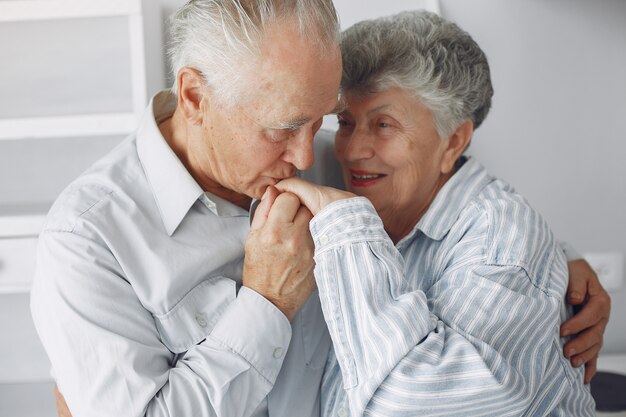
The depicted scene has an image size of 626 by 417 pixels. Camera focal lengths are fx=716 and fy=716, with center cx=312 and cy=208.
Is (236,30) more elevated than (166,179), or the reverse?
(236,30)

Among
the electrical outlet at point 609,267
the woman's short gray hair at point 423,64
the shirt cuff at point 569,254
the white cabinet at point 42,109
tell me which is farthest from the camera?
the electrical outlet at point 609,267

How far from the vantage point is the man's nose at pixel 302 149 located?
120 cm

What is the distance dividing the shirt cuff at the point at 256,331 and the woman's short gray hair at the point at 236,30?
13.3 inches

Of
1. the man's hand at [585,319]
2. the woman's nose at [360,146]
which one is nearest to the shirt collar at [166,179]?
the woman's nose at [360,146]

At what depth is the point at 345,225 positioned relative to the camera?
3.85 feet

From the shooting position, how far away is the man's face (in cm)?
112

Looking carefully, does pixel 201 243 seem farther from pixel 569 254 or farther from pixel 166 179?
pixel 569 254

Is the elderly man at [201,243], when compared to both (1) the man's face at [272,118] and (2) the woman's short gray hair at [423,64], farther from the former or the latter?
(2) the woman's short gray hair at [423,64]

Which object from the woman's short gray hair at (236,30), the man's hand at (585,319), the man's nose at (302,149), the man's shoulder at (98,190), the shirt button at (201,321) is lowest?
the man's hand at (585,319)

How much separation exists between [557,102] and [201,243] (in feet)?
4.21

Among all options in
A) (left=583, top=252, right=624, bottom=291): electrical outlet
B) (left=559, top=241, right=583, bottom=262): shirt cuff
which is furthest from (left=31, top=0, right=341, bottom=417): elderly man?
(left=583, top=252, right=624, bottom=291): electrical outlet

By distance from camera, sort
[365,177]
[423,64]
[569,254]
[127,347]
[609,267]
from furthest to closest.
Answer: [609,267], [569,254], [365,177], [423,64], [127,347]

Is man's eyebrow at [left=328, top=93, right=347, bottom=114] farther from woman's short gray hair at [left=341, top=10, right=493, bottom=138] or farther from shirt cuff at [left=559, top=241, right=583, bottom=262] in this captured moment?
shirt cuff at [left=559, top=241, right=583, bottom=262]

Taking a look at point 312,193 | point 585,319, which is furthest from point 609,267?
point 312,193
